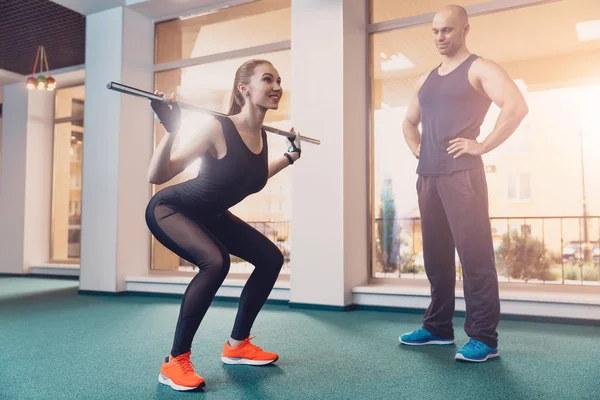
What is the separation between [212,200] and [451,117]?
1184mm

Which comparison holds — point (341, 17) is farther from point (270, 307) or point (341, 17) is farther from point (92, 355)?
point (92, 355)

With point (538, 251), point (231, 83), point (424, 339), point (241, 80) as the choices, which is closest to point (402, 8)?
point (231, 83)

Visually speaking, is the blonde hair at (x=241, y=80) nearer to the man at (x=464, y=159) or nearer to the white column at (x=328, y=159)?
the man at (x=464, y=159)

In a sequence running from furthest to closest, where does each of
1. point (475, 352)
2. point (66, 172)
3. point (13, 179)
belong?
point (66, 172) → point (13, 179) → point (475, 352)

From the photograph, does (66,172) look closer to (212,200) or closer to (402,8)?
(402,8)

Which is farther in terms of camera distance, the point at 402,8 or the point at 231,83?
the point at 231,83

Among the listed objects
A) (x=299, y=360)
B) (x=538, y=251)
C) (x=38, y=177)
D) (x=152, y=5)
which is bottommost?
(x=299, y=360)

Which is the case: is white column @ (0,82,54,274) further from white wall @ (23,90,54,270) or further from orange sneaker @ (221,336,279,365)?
orange sneaker @ (221,336,279,365)

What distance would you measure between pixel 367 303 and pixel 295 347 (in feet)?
4.61

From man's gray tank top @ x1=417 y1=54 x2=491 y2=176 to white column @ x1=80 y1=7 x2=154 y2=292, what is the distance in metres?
3.47

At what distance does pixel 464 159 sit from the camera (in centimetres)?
245

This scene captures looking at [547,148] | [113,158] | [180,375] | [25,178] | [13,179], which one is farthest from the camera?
[13,179]

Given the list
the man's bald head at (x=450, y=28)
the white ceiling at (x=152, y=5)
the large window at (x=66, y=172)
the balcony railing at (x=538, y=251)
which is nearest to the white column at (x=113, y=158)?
the white ceiling at (x=152, y=5)

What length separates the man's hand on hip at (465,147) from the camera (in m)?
2.40
